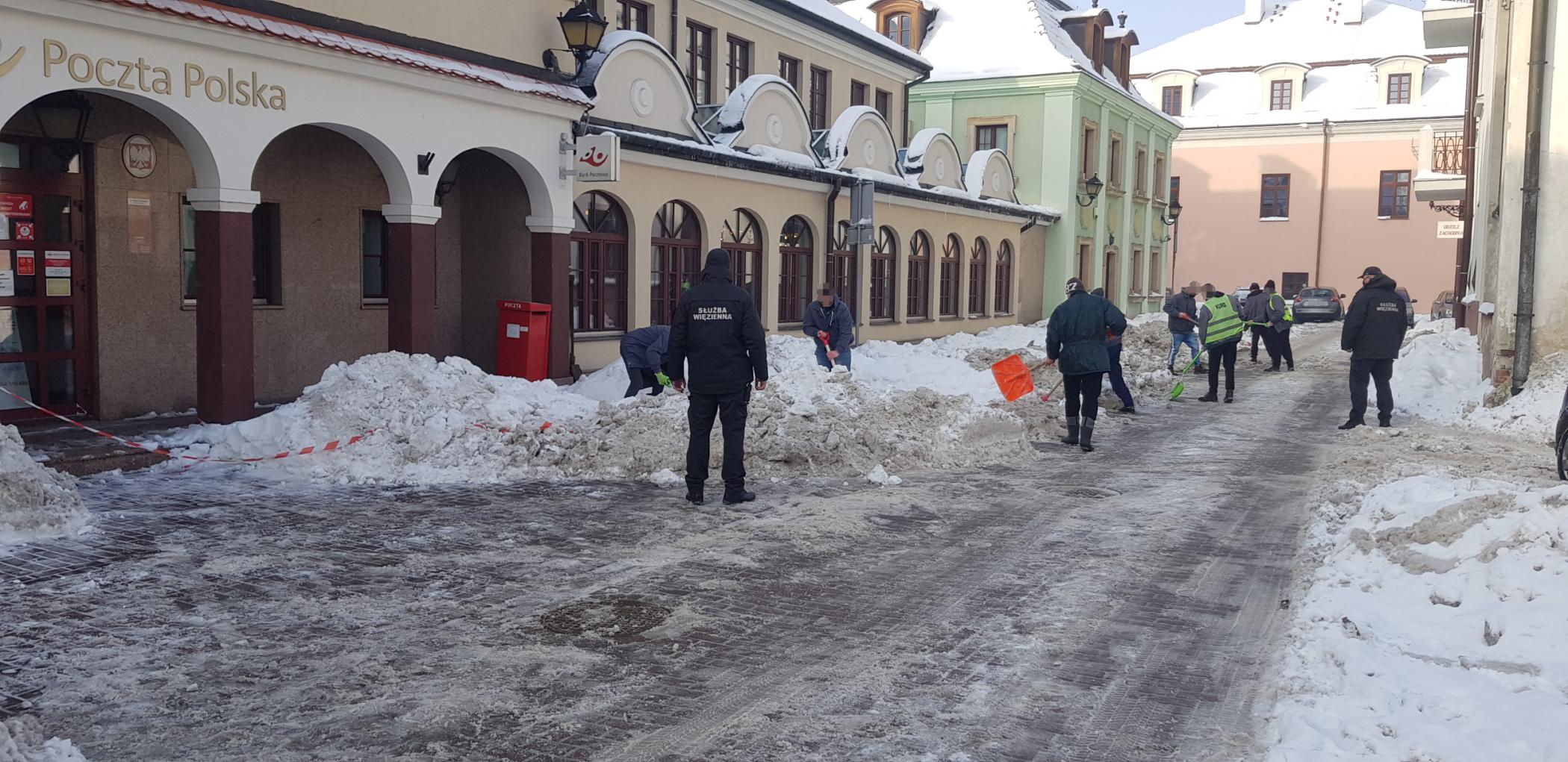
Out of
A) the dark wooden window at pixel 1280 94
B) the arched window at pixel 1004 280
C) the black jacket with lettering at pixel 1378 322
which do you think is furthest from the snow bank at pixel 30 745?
the dark wooden window at pixel 1280 94

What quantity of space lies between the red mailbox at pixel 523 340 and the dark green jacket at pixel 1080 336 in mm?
5738

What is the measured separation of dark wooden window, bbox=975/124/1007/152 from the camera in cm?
3338

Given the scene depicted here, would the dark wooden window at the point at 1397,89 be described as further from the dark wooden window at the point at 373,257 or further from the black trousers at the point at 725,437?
the black trousers at the point at 725,437

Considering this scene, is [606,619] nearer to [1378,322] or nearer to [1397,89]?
[1378,322]

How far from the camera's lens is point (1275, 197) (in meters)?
49.4

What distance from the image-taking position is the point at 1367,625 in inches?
211

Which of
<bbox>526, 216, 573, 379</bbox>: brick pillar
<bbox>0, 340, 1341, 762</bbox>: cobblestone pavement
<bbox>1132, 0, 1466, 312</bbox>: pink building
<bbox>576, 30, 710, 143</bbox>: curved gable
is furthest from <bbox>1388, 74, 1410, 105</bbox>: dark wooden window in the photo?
<bbox>0, 340, 1341, 762</bbox>: cobblestone pavement

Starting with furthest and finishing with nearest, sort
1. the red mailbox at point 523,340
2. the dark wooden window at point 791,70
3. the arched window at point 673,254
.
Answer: the dark wooden window at point 791,70 → the arched window at point 673,254 → the red mailbox at point 523,340

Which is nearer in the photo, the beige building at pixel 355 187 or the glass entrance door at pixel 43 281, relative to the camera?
the beige building at pixel 355 187

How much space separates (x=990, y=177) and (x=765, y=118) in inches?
433

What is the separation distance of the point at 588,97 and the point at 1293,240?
4113 centimetres

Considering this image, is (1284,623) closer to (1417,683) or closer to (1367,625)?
(1367,625)

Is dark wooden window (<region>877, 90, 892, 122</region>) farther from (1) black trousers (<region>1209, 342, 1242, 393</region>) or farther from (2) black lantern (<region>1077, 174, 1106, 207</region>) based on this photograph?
(1) black trousers (<region>1209, 342, 1242, 393</region>)

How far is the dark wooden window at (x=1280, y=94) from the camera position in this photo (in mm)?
48750
